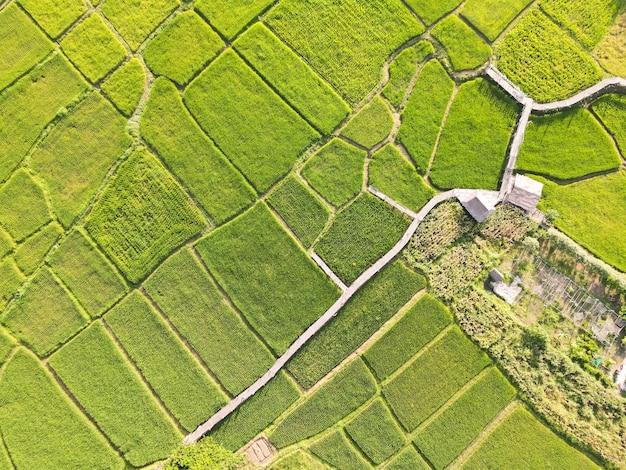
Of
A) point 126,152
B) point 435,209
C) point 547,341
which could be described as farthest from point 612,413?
point 126,152

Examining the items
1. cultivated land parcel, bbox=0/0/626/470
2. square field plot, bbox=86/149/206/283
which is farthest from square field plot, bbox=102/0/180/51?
square field plot, bbox=86/149/206/283

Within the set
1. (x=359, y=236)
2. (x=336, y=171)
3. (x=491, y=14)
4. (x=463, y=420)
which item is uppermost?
(x=491, y=14)

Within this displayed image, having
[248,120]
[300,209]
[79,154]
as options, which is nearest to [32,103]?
[79,154]

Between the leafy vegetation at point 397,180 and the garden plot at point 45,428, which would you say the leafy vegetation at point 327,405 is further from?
the leafy vegetation at point 397,180

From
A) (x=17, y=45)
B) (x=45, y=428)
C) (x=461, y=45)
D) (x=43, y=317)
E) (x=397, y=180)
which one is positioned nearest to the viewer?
(x=45, y=428)

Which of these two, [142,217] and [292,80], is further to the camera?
[292,80]

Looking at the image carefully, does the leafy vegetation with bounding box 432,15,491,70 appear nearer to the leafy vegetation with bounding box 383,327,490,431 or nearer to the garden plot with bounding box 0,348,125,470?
the leafy vegetation with bounding box 383,327,490,431

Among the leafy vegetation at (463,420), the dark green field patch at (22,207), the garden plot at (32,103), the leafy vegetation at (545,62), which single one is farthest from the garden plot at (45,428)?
the leafy vegetation at (545,62)

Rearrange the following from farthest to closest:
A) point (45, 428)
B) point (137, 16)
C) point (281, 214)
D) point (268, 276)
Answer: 1. point (137, 16)
2. point (281, 214)
3. point (268, 276)
4. point (45, 428)

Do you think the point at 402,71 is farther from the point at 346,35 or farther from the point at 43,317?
the point at 43,317
